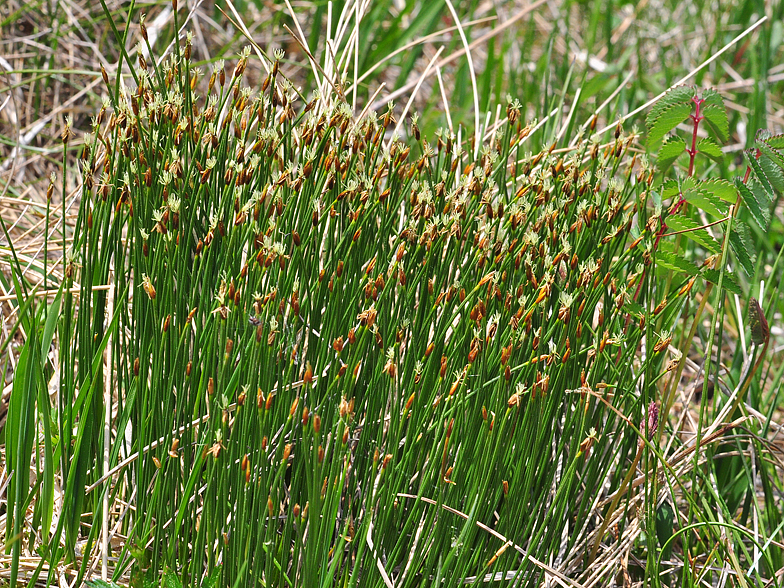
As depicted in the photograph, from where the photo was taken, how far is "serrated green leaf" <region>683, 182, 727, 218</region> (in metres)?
1.49

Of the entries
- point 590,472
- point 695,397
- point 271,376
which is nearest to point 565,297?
point 590,472

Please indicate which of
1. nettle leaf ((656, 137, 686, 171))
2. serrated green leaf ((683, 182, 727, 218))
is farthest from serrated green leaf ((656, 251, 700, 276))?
nettle leaf ((656, 137, 686, 171))

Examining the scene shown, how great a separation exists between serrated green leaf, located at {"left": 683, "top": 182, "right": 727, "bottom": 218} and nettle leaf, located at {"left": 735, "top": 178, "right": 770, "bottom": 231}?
0.15ft

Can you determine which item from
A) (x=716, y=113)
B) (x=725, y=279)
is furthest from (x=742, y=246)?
(x=716, y=113)

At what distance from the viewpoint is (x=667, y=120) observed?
1592 mm

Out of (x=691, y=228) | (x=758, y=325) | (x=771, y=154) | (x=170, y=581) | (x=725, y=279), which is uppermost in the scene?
(x=771, y=154)

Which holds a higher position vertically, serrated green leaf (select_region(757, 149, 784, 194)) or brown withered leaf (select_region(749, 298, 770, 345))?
serrated green leaf (select_region(757, 149, 784, 194))

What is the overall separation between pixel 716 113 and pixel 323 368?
1.01m

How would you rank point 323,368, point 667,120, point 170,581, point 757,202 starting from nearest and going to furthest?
point 170,581 → point 323,368 → point 757,202 → point 667,120

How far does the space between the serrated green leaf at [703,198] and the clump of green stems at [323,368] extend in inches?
4.3

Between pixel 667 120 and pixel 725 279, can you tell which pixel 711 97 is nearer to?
pixel 667 120

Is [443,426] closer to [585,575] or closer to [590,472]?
[590,472]

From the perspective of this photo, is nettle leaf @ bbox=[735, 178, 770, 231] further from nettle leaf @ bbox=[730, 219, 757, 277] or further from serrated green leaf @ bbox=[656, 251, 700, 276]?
serrated green leaf @ bbox=[656, 251, 700, 276]

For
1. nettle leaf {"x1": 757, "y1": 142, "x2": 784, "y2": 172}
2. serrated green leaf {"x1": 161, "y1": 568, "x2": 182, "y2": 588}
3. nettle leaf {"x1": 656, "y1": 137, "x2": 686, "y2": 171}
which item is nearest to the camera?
serrated green leaf {"x1": 161, "y1": 568, "x2": 182, "y2": 588}
